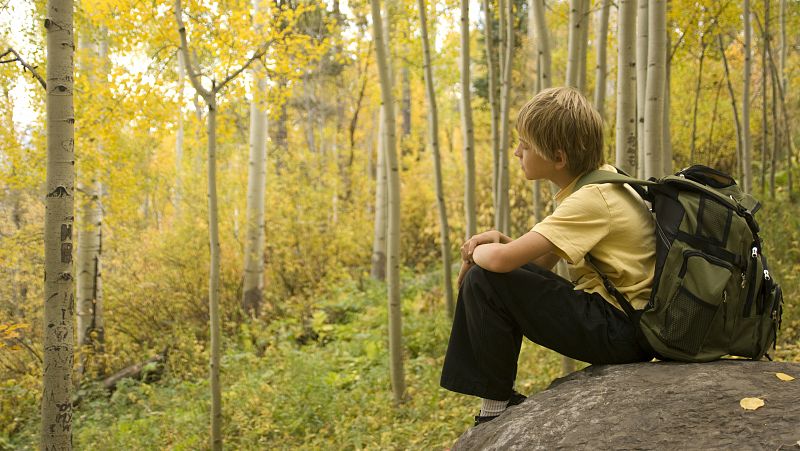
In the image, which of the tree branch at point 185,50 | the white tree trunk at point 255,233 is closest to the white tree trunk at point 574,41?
the tree branch at point 185,50

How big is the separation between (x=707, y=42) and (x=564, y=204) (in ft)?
23.6

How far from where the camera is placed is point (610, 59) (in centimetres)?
1188

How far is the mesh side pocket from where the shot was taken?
191 centimetres

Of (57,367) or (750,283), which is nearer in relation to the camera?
(750,283)

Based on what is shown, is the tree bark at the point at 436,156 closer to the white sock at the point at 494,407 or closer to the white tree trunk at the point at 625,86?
the white tree trunk at the point at 625,86

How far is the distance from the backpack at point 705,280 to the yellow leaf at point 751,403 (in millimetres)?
294

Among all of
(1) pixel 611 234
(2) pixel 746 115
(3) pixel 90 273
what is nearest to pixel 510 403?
(1) pixel 611 234

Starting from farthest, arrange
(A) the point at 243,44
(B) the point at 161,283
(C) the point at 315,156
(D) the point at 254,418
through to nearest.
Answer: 1. (C) the point at 315,156
2. (B) the point at 161,283
3. (A) the point at 243,44
4. (D) the point at 254,418

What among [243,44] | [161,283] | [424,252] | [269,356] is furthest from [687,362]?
[424,252]

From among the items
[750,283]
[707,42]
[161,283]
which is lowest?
[161,283]

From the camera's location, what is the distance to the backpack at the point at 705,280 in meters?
1.91

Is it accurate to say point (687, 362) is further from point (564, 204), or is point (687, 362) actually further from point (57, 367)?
point (57, 367)

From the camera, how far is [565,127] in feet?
6.93

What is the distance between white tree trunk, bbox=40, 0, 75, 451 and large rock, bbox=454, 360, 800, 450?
6.81 ft
